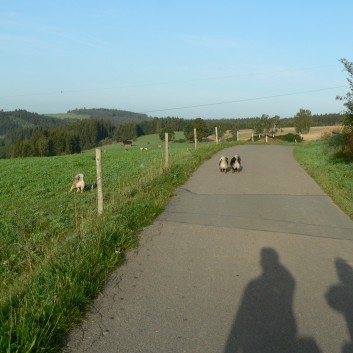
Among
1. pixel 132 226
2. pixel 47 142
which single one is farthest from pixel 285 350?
pixel 47 142

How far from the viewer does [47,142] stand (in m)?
81.8

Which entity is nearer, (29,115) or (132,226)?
(132,226)

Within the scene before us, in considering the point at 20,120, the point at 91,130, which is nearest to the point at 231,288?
the point at 91,130

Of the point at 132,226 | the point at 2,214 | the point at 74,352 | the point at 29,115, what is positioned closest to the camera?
the point at 74,352

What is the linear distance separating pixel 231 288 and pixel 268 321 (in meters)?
0.87

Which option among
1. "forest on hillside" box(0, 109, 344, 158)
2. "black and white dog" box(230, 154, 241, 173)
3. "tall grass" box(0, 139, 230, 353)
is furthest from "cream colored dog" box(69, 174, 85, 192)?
"forest on hillside" box(0, 109, 344, 158)

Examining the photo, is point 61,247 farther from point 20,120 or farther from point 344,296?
point 20,120

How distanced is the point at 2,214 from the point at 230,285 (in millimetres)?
8551

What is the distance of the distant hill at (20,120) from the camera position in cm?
15038

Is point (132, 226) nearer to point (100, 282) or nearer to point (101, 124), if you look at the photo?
point (100, 282)

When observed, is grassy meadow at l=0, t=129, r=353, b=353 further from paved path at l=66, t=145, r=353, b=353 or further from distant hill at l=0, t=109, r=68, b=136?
distant hill at l=0, t=109, r=68, b=136

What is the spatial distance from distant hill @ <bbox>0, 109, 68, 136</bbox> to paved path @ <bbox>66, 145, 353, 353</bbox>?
147460 mm

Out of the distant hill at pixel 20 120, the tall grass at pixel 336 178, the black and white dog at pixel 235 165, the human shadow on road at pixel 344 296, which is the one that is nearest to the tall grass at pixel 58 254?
the human shadow on road at pixel 344 296

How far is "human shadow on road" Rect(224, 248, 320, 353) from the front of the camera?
3574 millimetres
